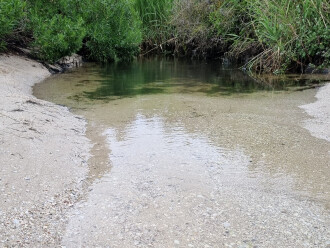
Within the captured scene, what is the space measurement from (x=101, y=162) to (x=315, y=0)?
6.70 meters

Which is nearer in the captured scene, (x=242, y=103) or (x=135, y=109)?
(x=135, y=109)

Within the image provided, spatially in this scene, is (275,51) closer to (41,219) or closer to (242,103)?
(242,103)

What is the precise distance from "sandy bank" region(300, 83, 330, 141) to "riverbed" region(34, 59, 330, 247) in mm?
103

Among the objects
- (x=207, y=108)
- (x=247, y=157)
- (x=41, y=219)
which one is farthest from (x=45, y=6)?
(x=41, y=219)

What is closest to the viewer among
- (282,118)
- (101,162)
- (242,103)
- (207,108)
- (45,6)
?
(101,162)

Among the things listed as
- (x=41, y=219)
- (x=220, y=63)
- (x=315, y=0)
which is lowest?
(x=41, y=219)

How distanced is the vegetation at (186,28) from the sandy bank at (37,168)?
4308 mm

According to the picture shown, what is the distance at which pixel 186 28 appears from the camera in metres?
12.7

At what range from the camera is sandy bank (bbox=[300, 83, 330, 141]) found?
4.24m

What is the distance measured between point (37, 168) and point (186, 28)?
10.4m

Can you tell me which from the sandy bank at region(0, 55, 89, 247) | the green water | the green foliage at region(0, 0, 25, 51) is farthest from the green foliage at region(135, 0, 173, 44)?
the sandy bank at region(0, 55, 89, 247)

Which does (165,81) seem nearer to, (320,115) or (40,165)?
(320,115)

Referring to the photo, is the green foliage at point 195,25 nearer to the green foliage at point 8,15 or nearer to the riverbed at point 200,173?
the green foliage at point 8,15

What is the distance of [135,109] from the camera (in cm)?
555
